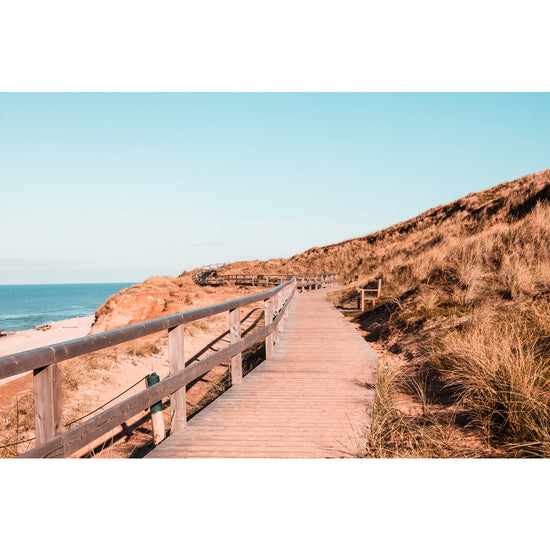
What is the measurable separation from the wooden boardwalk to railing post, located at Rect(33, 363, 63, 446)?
130 cm

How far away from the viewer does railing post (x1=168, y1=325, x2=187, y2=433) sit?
160 inches

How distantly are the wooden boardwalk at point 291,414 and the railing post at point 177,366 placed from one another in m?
0.12

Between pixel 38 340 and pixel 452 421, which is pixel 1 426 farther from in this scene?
pixel 38 340

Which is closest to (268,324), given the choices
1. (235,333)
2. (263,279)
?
(235,333)

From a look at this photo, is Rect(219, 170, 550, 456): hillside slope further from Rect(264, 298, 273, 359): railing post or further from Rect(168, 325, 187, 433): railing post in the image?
Rect(264, 298, 273, 359): railing post

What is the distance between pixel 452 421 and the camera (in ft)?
14.7

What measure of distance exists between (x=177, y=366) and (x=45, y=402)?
1669 mm

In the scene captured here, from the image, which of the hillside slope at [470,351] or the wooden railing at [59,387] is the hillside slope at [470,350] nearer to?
the hillside slope at [470,351]

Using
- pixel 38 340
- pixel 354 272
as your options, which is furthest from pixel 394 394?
pixel 38 340

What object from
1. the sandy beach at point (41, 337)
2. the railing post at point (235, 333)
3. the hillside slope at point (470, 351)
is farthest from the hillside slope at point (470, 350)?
the sandy beach at point (41, 337)

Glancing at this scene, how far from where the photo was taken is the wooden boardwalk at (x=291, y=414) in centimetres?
374

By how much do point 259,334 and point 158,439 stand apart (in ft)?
8.46
